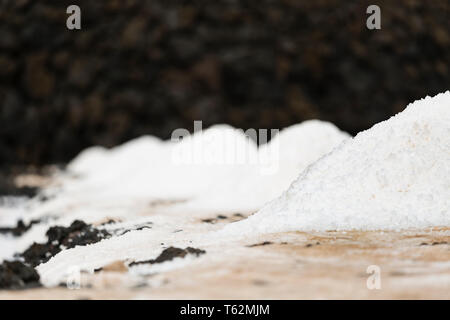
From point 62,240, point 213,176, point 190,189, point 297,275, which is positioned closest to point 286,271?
point 297,275

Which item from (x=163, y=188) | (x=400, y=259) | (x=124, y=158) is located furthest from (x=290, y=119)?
(x=400, y=259)

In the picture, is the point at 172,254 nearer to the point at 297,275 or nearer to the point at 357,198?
the point at 297,275

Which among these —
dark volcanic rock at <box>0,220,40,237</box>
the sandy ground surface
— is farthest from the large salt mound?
dark volcanic rock at <box>0,220,40,237</box>

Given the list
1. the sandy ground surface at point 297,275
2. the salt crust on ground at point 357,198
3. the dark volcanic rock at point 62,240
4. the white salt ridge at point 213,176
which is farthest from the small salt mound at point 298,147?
the sandy ground surface at point 297,275

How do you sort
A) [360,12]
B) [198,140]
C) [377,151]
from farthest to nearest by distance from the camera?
[360,12]
[198,140]
[377,151]

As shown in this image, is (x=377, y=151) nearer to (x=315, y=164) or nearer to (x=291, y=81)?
(x=315, y=164)
